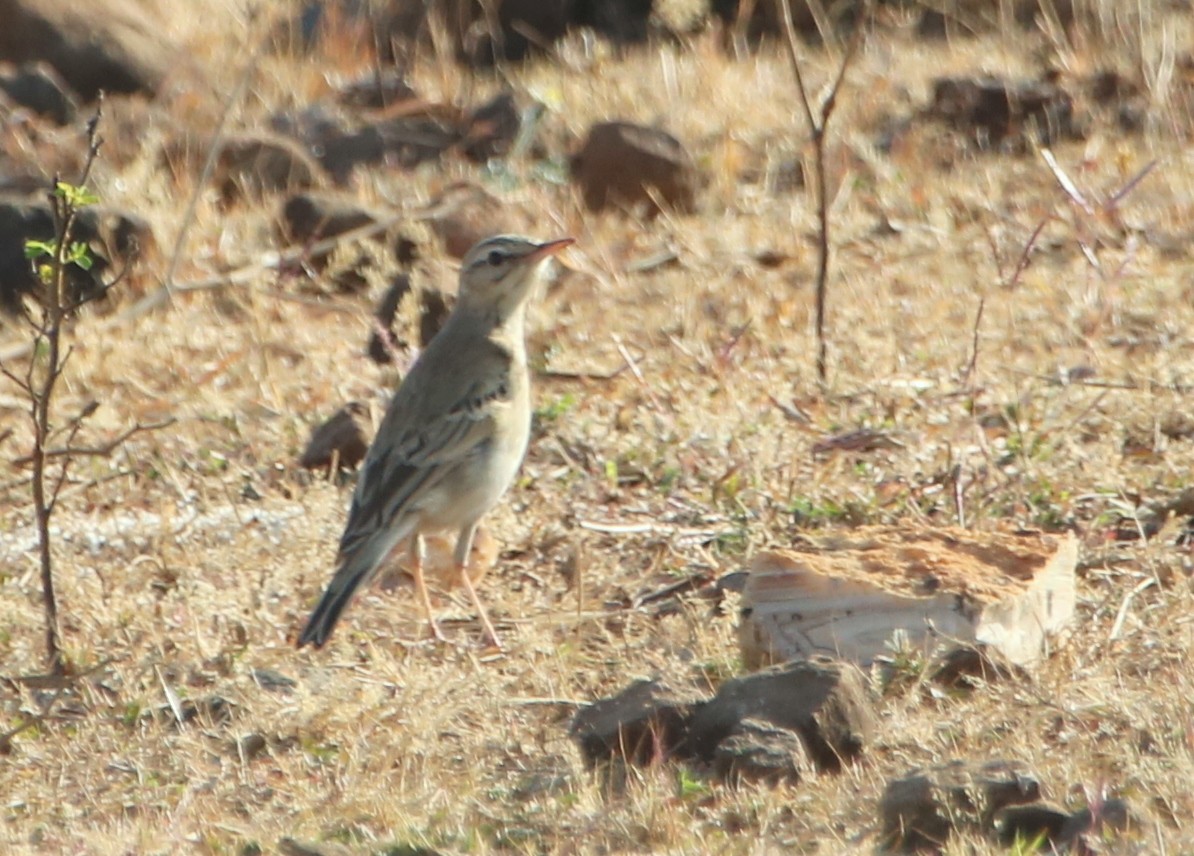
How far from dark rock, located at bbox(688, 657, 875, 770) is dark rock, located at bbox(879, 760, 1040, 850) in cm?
41

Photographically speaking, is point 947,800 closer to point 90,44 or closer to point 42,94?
point 42,94

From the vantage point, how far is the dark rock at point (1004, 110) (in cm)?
996

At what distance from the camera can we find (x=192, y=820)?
15.2 ft

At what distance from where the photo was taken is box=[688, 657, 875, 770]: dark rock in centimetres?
451

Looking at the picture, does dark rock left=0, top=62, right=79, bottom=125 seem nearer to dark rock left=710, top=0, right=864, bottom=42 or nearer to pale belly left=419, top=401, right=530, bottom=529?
dark rock left=710, top=0, right=864, bottom=42

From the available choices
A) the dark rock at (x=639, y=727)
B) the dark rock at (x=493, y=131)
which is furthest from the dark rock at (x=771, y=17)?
the dark rock at (x=639, y=727)

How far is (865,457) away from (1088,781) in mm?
2597

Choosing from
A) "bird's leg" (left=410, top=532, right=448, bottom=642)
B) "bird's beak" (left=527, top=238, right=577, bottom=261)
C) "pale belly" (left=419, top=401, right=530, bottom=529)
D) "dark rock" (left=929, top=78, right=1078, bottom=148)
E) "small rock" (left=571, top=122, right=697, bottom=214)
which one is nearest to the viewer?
"bird's leg" (left=410, top=532, right=448, bottom=642)

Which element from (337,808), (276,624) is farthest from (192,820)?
(276,624)

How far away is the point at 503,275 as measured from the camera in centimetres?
682

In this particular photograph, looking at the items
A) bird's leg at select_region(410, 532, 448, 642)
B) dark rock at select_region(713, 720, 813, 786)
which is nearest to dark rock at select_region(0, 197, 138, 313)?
bird's leg at select_region(410, 532, 448, 642)

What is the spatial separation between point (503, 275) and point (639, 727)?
2.46m

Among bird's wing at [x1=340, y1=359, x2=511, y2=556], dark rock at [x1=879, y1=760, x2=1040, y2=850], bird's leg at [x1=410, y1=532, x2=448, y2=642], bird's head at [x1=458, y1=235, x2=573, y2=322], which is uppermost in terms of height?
bird's head at [x1=458, y1=235, x2=573, y2=322]

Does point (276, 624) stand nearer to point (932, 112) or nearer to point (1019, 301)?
point (1019, 301)
